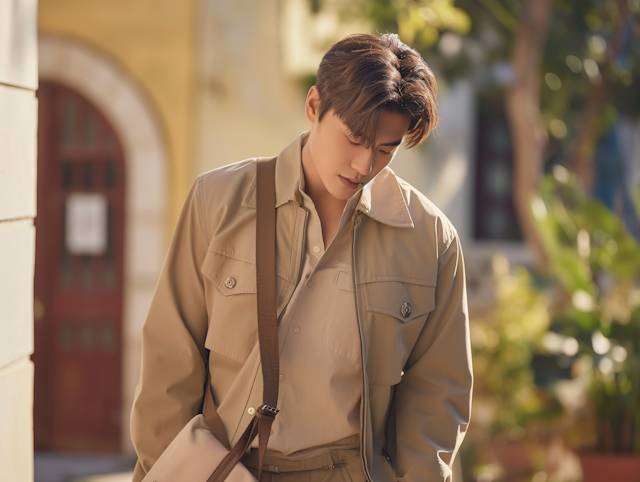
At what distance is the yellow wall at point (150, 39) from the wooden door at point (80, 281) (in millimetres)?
529

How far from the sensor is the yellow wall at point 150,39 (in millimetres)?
6141

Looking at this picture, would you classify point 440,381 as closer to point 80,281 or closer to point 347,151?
point 347,151

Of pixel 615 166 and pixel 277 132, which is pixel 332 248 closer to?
pixel 277 132

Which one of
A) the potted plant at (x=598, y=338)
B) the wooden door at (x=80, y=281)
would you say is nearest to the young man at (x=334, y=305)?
the potted plant at (x=598, y=338)

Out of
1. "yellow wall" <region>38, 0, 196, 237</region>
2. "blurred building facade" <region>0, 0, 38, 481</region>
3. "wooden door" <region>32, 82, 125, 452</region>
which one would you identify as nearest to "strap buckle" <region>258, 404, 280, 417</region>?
"blurred building facade" <region>0, 0, 38, 481</region>

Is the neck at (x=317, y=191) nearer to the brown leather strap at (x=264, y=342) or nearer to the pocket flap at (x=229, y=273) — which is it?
the brown leather strap at (x=264, y=342)

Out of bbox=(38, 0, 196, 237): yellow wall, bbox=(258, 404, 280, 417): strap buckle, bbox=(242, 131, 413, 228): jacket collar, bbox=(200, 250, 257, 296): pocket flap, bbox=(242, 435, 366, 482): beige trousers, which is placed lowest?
bbox=(242, 435, 366, 482): beige trousers

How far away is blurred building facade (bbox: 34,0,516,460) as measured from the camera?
20.2 ft

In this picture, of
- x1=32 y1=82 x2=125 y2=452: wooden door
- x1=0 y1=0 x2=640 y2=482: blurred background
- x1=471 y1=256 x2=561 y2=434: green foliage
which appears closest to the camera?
x1=471 y1=256 x2=561 y2=434: green foliage

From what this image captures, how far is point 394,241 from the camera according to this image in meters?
1.93

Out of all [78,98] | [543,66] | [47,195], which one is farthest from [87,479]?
[543,66]

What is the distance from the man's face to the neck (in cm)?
10

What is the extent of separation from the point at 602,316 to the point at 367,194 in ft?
11.1

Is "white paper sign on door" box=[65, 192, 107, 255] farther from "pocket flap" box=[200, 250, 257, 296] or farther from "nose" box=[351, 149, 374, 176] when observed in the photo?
"nose" box=[351, 149, 374, 176]
